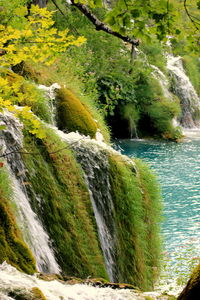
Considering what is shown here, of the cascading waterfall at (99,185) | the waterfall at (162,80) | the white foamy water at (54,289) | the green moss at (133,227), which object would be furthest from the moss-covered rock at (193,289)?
Result: the waterfall at (162,80)

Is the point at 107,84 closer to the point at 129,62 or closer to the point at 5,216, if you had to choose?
the point at 129,62

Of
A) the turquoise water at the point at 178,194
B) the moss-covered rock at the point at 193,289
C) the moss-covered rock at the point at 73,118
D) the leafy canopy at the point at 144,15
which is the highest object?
the leafy canopy at the point at 144,15

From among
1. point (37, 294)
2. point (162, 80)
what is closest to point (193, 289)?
point (37, 294)

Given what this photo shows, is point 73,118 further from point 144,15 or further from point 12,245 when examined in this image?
point 144,15

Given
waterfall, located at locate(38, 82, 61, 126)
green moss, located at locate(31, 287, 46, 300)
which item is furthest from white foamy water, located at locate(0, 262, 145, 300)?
waterfall, located at locate(38, 82, 61, 126)

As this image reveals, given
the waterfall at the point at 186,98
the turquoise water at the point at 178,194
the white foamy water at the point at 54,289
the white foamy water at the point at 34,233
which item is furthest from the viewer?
the waterfall at the point at 186,98

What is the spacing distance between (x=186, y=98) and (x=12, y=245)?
1103 inches

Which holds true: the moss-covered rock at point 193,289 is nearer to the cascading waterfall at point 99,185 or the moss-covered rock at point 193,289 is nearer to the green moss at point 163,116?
the cascading waterfall at point 99,185

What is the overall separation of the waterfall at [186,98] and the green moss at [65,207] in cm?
2417

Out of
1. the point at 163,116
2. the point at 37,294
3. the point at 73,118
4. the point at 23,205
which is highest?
the point at 73,118

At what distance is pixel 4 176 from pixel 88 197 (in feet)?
7.09

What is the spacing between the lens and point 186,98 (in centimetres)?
3186

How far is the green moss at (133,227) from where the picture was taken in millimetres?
7938

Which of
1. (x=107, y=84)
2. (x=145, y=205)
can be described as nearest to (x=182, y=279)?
(x=145, y=205)
